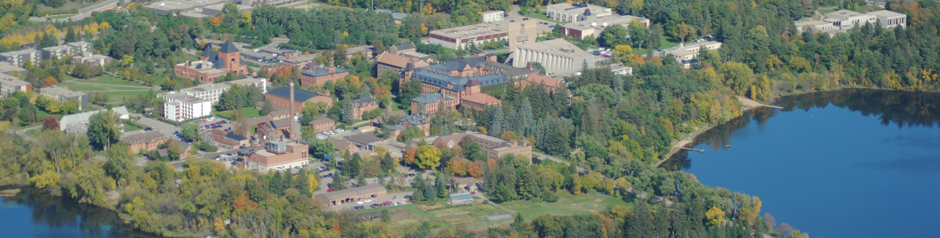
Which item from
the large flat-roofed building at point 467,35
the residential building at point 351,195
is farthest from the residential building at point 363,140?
the large flat-roofed building at point 467,35

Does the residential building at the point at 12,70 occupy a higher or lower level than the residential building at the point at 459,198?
higher

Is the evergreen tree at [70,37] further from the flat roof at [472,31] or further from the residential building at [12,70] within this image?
the flat roof at [472,31]

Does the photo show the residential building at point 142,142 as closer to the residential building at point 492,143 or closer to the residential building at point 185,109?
the residential building at point 185,109

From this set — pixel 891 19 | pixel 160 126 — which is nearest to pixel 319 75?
pixel 160 126

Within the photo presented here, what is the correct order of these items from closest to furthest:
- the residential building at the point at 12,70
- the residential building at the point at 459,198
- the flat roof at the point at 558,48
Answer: the residential building at the point at 459,198, the residential building at the point at 12,70, the flat roof at the point at 558,48

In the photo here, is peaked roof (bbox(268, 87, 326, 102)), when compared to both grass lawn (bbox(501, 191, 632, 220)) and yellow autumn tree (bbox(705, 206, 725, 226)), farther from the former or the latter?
yellow autumn tree (bbox(705, 206, 725, 226))

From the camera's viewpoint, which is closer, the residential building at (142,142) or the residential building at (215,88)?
the residential building at (142,142)

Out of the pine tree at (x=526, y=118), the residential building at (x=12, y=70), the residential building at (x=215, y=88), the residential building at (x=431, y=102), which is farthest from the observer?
the residential building at (x=12, y=70)
